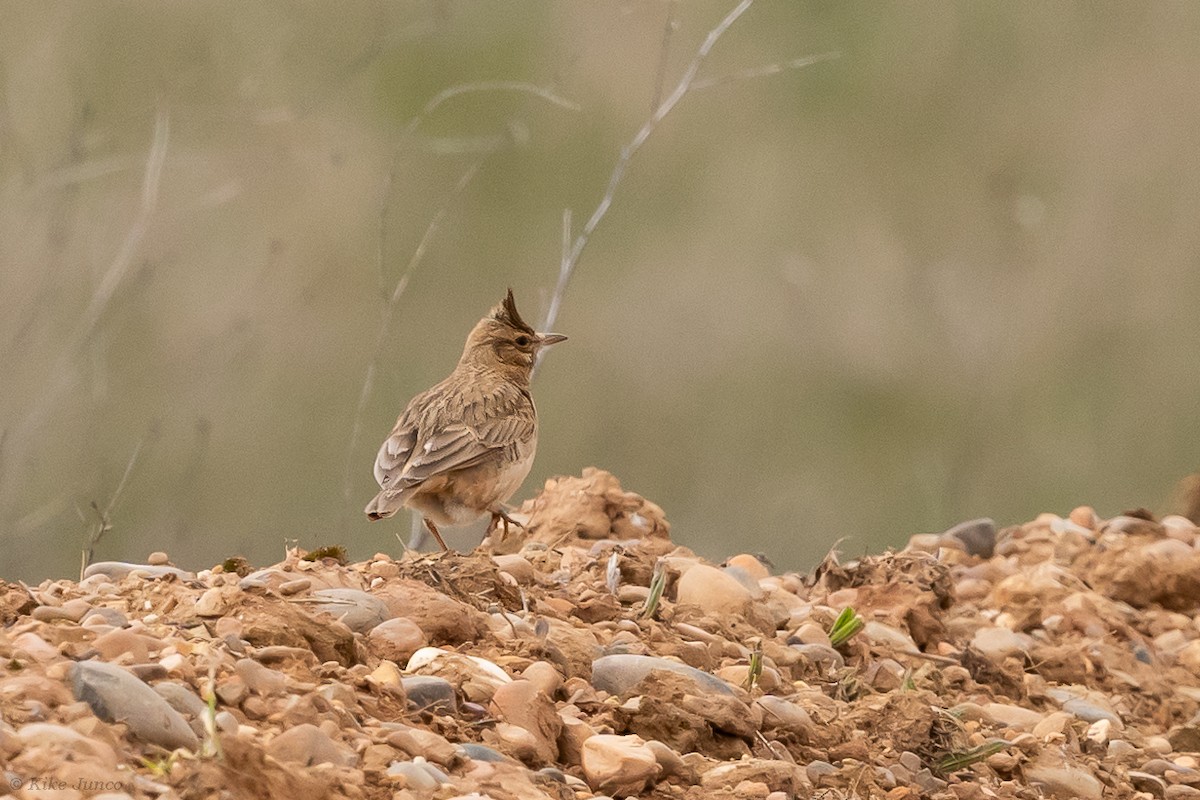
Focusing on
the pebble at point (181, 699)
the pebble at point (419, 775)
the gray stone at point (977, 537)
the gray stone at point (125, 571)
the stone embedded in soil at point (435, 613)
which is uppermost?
the gray stone at point (977, 537)

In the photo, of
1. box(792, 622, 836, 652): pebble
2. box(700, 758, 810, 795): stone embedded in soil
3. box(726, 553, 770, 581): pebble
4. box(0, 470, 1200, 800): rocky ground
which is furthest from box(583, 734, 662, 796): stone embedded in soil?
box(726, 553, 770, 581): pebble

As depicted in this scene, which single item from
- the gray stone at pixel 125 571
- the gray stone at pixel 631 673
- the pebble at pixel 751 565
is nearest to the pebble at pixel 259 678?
the gray stone at pixel 631 673

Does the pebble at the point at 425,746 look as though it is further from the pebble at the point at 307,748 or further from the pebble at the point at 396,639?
the pebble at the point at 396,639

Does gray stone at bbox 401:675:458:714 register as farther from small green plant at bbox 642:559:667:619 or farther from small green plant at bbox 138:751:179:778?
small green plant at bbox 642:559:667:619

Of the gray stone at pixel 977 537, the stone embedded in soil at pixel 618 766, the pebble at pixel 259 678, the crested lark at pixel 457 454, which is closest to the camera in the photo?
the pebble at pixel 259 678

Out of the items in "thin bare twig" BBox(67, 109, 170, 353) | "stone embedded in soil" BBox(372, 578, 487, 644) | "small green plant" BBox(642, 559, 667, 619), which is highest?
"thin bare twig" BBox(67, 109, 170, 353)

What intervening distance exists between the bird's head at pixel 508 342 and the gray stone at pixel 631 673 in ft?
7.98

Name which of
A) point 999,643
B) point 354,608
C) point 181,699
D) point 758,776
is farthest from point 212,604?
point 999,643

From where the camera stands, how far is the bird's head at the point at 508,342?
20.4 ft

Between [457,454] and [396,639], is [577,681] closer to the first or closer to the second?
[396,639]

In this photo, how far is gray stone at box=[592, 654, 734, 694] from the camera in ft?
12.5

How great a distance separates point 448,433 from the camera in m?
5.33

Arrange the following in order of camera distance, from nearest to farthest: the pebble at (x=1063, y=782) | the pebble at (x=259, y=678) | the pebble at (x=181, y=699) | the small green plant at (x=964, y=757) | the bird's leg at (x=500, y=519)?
the pebble at (x=181, y=699) → the pebble at (x=259, y=678) → the small green plant at (x=964, y=757) → the pebble at (x=1063, y=782) → the bird's leg at (x=500, y=519)

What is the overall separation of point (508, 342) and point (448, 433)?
96cm
